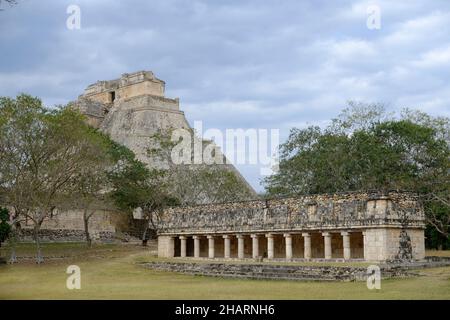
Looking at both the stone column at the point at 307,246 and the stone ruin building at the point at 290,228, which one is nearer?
the stone ruin building at the point at 290,228

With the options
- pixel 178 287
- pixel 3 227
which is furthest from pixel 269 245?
pixel 3 227

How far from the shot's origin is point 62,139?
112 ft

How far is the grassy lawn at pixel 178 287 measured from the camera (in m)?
16.9

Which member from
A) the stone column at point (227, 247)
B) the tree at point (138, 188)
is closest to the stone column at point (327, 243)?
the stone column at point (227, 247)

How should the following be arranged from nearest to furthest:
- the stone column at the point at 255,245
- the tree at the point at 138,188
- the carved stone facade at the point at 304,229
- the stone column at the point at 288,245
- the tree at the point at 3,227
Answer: the carved stone facade at the point at 304,229 < the stone column at the point at 288,245 < the stone column at the point at 255,245 < the tree at the point at 3,227 < the tree at the point at 138,188

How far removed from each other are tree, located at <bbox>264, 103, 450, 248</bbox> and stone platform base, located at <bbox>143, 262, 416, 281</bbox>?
1443 centimetres

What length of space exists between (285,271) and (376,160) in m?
17.6

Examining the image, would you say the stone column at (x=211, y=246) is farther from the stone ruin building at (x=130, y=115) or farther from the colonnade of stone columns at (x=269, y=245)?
the stone ruin building at (x=130, y=115)

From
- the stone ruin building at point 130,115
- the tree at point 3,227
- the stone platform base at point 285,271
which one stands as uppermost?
the stone ruin building at point 130,115

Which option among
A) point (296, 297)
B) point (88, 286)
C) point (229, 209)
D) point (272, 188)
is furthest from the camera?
point (272, 188)

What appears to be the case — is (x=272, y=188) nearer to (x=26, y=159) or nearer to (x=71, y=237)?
(x=71, y=237)

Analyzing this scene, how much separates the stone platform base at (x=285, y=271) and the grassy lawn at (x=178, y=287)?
2.63 ft
